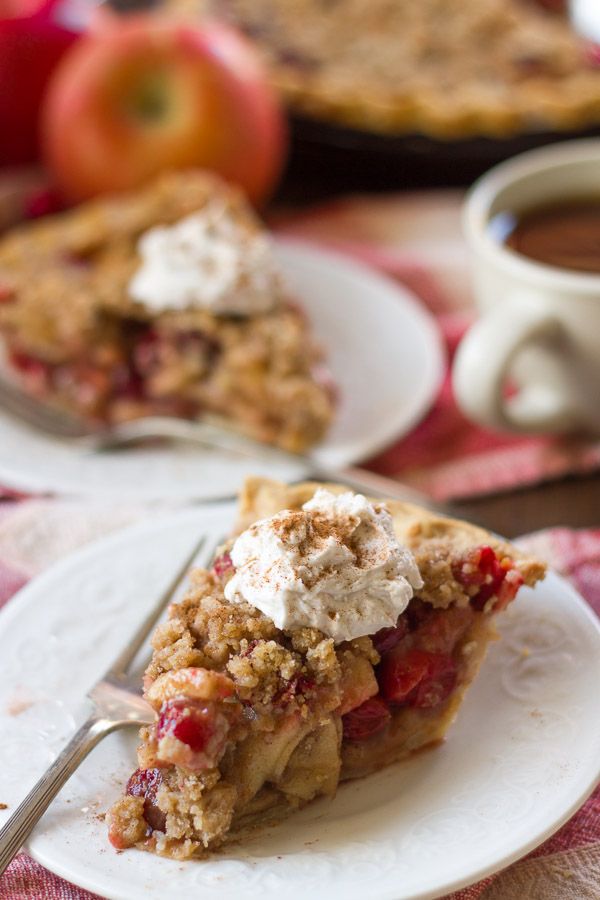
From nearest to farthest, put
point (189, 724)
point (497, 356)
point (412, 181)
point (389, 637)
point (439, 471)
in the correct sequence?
1. point (189, 724)
2. point (389, 637)
3. point (497, 356)
4. point (439, 471)
5. point (412, 181)

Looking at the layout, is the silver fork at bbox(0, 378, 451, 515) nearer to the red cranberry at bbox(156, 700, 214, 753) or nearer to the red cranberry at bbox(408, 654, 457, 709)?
the red cranberry at bbox(408, 654, 457, 709)

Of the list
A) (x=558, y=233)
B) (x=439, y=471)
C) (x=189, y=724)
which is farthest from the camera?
(x=558, y=233)

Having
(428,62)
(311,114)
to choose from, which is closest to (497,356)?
(311,114)

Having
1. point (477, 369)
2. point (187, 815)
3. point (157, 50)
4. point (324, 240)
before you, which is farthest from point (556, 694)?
point (157, 50)

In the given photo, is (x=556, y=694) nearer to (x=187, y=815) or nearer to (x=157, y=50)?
(x=187, y=815)

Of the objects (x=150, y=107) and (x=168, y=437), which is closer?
(x=168, y=437)

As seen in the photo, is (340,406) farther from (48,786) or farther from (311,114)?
(48,786)
